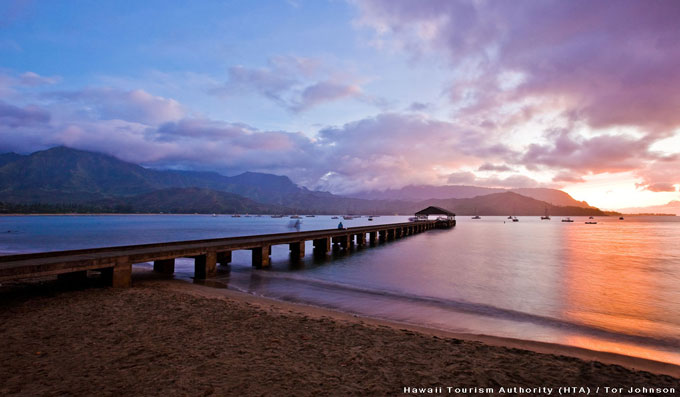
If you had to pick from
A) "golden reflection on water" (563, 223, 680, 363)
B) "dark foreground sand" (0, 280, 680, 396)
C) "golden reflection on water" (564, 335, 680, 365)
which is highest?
"dark foreground sand" (0, 280, 680, 396)

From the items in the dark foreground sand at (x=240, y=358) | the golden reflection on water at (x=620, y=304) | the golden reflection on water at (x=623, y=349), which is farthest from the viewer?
the golden reflection on water at (x=620, y=304)

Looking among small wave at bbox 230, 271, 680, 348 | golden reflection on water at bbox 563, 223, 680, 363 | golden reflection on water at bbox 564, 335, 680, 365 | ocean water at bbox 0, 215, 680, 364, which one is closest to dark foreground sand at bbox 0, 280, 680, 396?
golden reflection on water at bbox 564, 335, 680, 365

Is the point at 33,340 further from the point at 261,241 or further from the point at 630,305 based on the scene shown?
the point at 630,305

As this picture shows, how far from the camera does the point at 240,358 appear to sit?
18.1 ft

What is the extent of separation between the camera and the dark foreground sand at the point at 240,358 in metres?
4.53

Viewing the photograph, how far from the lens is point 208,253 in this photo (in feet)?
53.6

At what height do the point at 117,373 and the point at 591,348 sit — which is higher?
the point at 117,373

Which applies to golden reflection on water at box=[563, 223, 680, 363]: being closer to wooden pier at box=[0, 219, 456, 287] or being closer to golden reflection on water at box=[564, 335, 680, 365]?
golden reflection on water at box=[564, 335, 680, 365]

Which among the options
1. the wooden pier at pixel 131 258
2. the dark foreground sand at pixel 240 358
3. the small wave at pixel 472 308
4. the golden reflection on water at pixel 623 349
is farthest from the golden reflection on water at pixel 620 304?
the wooden pier at pixel 131 258

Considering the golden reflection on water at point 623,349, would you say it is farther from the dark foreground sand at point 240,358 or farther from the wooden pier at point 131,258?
the wooden pier at point 131,258

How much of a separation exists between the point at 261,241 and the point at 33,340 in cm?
1476

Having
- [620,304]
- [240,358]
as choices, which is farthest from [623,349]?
[240,358]

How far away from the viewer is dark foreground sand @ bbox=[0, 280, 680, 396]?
4531 millimetres

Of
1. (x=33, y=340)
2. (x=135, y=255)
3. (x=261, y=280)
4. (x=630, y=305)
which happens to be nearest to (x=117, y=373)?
(x=33, y=340)
